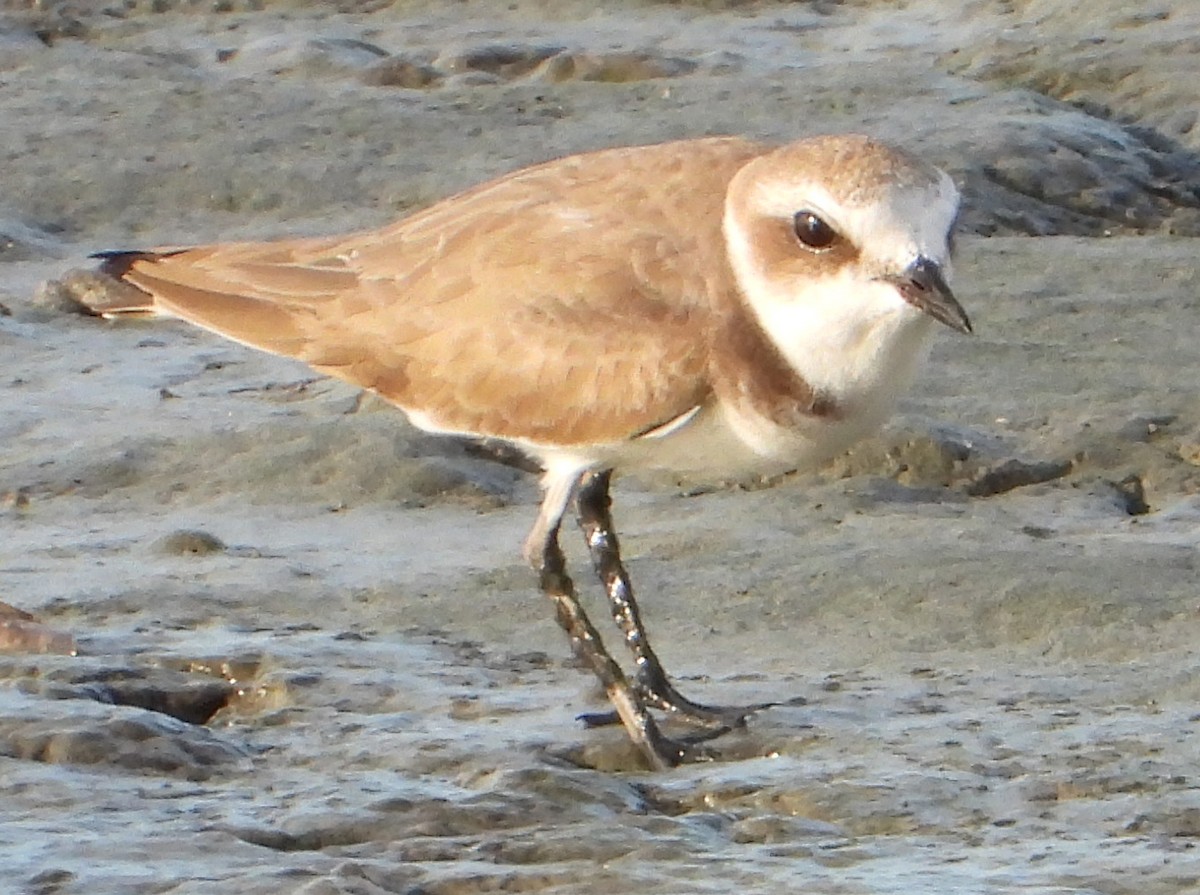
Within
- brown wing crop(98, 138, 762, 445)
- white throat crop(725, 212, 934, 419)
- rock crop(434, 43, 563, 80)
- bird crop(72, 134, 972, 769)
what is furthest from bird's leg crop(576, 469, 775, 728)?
rock crop(434, 43, 563, 80)

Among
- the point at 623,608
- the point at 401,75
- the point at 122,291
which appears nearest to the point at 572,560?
the point at 623,608

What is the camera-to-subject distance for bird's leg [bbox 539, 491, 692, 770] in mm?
5379

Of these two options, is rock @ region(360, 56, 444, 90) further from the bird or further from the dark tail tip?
the bird

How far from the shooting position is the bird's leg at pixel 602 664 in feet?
17.6

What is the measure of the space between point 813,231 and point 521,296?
0.82 m

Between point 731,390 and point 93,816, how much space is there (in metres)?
1.60

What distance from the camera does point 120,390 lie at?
7.86 m

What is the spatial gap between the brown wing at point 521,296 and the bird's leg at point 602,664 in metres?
0.32

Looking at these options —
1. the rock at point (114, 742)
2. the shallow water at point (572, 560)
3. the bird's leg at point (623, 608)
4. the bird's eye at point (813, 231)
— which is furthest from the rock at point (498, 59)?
the rock at point (114, 742)

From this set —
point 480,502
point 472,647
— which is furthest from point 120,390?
point 472,647

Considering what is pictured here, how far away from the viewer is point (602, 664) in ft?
18.4

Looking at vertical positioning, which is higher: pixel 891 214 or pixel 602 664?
pixel 891 214

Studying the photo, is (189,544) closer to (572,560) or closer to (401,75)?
(572,560)

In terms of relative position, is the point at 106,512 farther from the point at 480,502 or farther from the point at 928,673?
the point at 928,673
